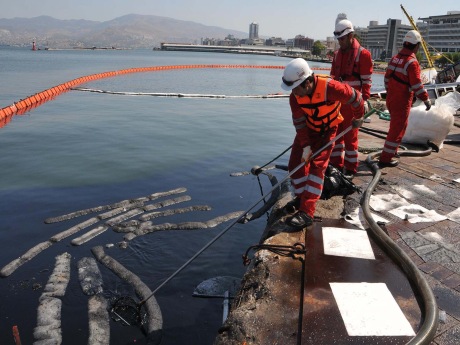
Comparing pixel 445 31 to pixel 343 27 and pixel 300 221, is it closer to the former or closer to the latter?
pixel 343 27

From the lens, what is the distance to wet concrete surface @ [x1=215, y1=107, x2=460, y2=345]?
2580 millimetres

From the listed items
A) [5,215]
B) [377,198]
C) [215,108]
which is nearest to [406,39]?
[377,198]

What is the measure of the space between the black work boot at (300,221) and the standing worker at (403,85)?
2.71 meters

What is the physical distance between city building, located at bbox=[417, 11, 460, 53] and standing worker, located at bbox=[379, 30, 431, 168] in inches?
4874

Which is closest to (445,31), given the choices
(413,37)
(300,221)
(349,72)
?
(413,37)

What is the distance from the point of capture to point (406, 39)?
571 cm

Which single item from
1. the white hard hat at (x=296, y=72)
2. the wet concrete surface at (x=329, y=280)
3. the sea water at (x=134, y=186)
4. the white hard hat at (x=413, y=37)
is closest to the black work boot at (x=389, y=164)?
the wet concrete surface at (x=329, y=280)

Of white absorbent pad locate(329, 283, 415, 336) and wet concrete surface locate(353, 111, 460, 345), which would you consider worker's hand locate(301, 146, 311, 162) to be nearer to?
wet concrete surface locate(353, 111, 460, 345)

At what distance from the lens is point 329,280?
312 cm

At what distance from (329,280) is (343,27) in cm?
342

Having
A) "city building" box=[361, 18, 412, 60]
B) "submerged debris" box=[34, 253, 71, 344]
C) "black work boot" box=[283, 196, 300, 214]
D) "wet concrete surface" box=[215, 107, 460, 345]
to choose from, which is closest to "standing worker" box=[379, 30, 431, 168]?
"wet concrete surface" box=[215, 107, 460, 345]

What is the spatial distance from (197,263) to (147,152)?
5230 millimetres

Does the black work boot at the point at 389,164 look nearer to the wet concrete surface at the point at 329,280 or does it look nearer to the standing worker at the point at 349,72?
the standing worker at the point at 349,72

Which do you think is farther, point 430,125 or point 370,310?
point 430,125
